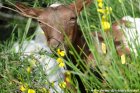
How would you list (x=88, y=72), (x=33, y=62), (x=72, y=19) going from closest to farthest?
(x=88, y=72), (x=33, y=62), (x=72, y=19)

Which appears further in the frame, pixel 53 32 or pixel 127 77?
pixel 53 32

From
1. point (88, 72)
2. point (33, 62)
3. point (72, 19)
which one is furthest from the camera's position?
point (72, 19)

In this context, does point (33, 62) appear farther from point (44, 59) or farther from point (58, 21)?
point (58, 21)

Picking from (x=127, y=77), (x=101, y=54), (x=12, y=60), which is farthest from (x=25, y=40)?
(x=127, y=77)

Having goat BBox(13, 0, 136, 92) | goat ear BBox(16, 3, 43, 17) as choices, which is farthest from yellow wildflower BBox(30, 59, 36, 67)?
goat ear BBox(16, 3, 43, 17)

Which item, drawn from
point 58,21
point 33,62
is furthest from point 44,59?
point 58,21

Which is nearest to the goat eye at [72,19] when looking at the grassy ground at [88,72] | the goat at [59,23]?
the goat at [59,23]

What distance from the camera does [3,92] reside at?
142 inches

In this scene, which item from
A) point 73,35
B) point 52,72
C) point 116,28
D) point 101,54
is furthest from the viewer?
point 116,28

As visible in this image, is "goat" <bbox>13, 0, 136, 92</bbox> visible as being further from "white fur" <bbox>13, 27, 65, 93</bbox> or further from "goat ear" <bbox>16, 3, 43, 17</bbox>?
"white fur" <bbox>13, 27, 65, 93</bbox>

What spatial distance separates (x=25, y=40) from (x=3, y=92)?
90 cm

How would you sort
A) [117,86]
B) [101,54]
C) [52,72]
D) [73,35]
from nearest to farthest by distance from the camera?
[117,86]
[101,54]
[52,72]
[73,35]

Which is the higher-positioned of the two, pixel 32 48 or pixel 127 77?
pixel 127 77

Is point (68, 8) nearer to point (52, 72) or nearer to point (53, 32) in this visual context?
point (53, 32)
